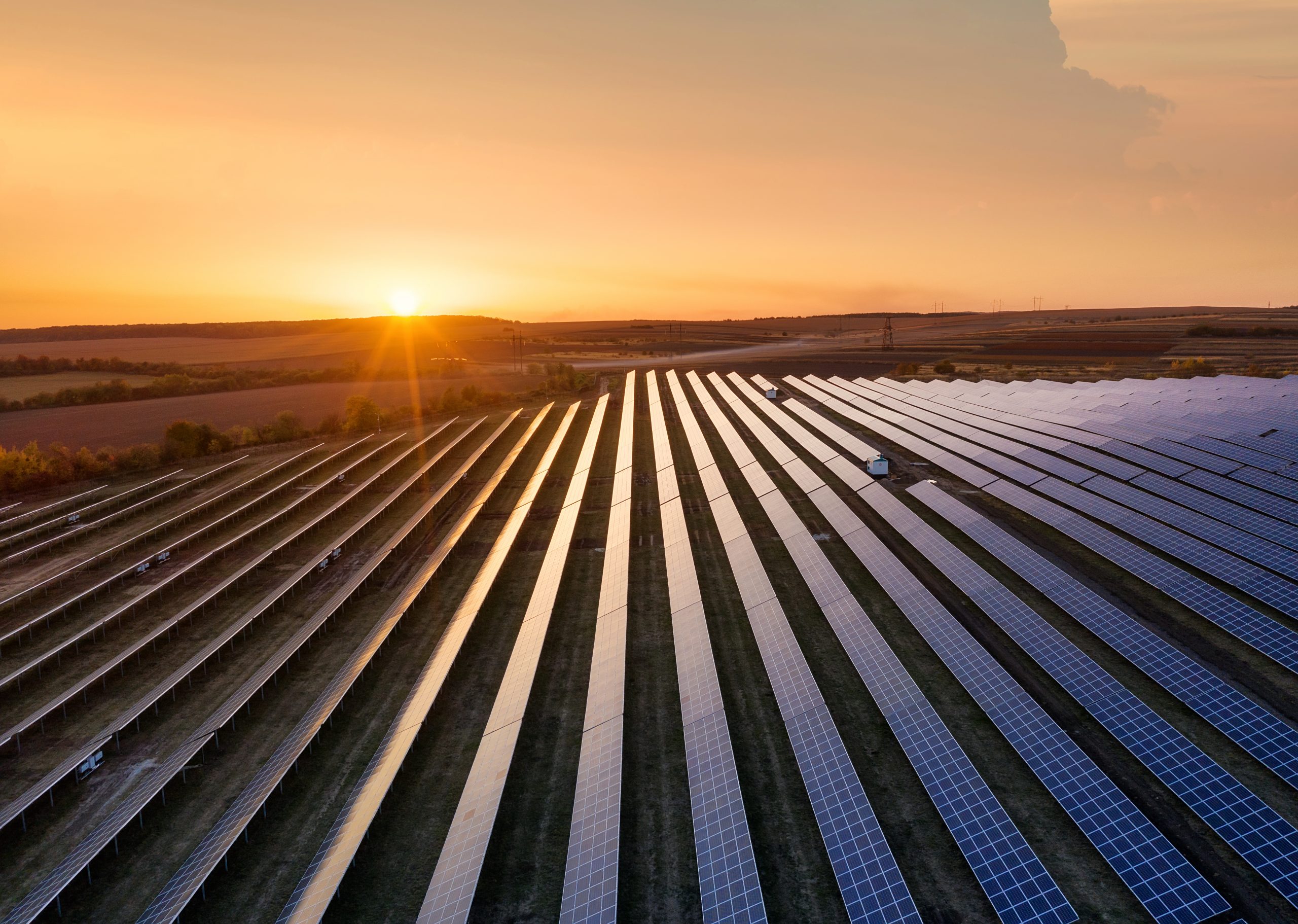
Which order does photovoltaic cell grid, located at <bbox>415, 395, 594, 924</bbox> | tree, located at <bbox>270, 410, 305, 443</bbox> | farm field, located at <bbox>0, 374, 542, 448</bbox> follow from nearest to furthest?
photovoltaic cell grid, located at <bbox>415, 395, 594, 924</bbox> < tree, located at <bbox>270, 410, 305, 443</bbox> < farm field, located at <bbox>0, 374, 542, 448</bbox>

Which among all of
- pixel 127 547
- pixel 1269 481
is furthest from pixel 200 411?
pixel 1269 481

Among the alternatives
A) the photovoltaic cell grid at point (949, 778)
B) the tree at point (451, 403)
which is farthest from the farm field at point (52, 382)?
the photovoltaic cell grid at point (949, 778)

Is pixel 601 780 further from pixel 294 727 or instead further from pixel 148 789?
pixel 148 789

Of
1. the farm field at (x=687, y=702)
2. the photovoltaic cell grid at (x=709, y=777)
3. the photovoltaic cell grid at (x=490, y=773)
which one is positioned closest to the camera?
the photovoltaic cell grid at (x=709, y=777)

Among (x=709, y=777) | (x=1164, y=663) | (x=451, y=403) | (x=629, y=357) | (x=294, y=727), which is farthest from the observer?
(x=629, y=357)

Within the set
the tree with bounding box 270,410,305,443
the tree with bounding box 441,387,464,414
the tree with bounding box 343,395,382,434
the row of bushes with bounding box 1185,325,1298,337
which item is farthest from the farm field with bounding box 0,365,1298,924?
the row of bushes with bounding box 1185,325,1298,337

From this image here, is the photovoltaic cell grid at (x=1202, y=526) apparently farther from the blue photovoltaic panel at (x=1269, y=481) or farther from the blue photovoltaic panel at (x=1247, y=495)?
the blue photovoltaic panel at (x=1269, y=481)

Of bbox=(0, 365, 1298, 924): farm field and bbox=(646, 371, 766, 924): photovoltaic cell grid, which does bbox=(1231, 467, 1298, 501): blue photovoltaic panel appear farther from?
bbox=(646, 371, 766, 924): photovoltaic cell grid
